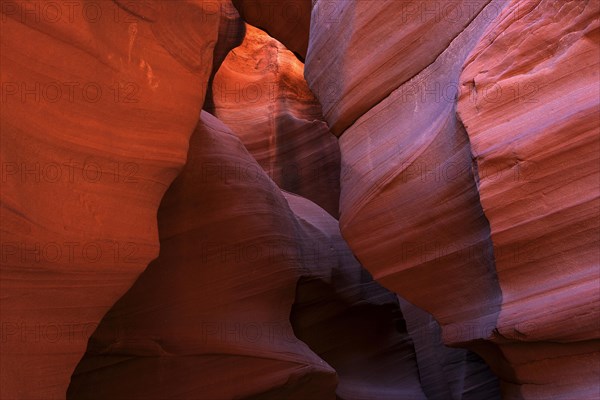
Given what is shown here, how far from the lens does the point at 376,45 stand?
4887 mm

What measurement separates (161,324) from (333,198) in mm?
4404

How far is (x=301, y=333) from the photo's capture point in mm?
6730

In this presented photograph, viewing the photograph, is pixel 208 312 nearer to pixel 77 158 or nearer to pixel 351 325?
pixel 77 158

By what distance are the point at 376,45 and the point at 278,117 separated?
455 centimetres

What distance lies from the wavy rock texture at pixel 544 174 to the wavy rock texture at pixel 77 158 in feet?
5.64

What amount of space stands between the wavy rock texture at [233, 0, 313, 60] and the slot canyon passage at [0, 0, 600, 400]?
2.52 m

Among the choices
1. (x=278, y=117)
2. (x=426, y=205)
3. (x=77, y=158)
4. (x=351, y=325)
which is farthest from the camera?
(x=278, y=117)


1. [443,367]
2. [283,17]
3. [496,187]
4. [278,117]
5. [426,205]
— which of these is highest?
[283,17]

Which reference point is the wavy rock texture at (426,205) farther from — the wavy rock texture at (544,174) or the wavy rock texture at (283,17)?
the wavy rock texture at (283,17)

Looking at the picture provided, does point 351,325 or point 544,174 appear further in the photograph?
point 351,325

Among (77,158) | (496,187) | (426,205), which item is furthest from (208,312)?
(496,187)

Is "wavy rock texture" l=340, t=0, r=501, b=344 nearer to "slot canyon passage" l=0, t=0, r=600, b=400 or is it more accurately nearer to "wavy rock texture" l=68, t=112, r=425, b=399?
"slot canyon passage" l=0, t=0, r=600, b=400

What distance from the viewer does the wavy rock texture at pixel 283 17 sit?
822 centimetres

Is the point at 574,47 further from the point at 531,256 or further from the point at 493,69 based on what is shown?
the point at 531,256
